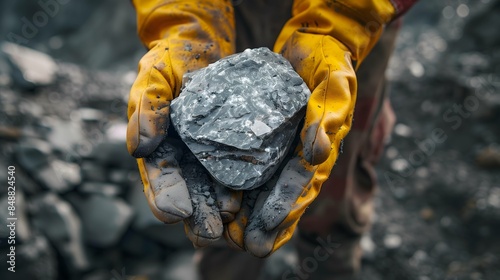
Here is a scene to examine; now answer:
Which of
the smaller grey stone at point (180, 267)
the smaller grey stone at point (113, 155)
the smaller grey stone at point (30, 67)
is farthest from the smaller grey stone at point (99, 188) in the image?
the smaller grey stone at point (30, 67)

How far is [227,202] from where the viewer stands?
1328 mm

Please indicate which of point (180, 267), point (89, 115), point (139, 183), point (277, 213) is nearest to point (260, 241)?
point (277, 213)

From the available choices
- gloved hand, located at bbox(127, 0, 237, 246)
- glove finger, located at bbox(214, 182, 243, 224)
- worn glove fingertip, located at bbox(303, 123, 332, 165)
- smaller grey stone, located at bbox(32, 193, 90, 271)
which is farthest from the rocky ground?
worn glove fingertip, located at bbox(303, 123, 332, 165)

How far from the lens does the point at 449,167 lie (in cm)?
294

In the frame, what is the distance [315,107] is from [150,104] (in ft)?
1.39

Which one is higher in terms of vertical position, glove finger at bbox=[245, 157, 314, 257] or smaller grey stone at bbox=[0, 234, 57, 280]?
glove finger at bbox=[245, 157, 314, 257]

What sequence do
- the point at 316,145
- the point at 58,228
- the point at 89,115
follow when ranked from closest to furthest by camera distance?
the point at 316,145 → the point at 58,228 → the point at 89,115

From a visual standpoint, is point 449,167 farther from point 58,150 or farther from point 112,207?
point 58,150

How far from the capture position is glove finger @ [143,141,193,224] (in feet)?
4.08

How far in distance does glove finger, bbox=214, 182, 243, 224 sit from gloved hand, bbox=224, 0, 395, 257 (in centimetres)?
2

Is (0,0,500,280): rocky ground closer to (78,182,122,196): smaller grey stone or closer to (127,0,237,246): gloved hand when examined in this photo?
(78,182,122,196): smaller grey stone

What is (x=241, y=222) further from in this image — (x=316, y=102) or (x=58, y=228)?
(x=58, y=228)

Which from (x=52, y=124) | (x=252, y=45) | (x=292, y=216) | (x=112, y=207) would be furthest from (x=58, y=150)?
(x=292, y=216)

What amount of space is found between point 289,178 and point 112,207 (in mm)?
1502
